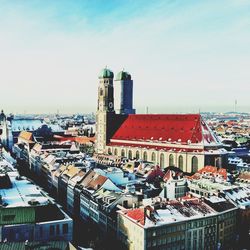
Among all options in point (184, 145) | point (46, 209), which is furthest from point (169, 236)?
point (184, 145)

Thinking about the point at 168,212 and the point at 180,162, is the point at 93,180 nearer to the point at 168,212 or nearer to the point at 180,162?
the point at 168,212

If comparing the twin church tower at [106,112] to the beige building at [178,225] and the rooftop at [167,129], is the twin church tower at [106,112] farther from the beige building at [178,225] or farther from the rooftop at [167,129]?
the beige building at [178,225]

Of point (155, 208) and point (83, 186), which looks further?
point (83, 186)

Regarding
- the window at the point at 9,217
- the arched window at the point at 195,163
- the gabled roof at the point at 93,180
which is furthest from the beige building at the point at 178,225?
the arched window at the point at 195,163

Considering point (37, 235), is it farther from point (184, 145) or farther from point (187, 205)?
point (184, 145)

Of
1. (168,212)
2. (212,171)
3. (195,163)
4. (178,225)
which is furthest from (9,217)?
(195,163)

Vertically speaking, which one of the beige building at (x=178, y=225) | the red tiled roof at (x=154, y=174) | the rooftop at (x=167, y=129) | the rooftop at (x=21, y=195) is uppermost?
the rooftop at (x=167, y=129)

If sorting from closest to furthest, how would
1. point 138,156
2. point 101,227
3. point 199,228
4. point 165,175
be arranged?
1. point 199,228
2. point 101,227
3. point 165,175
4. point 138,156
